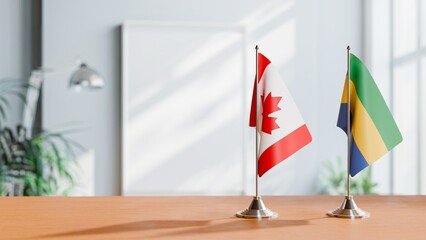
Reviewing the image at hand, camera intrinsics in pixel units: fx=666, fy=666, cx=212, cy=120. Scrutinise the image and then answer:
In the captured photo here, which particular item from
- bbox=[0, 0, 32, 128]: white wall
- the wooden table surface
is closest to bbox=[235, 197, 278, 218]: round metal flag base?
the wooden table surface

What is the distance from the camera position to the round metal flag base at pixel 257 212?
1.47 metres

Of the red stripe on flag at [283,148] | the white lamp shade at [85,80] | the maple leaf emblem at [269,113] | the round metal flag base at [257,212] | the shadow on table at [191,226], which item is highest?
the white lamp shade at [85,80]

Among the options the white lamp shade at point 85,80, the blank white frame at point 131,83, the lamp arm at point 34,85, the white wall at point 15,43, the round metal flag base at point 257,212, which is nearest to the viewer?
the round metal flag base at point 257,212

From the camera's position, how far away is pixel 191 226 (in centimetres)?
137

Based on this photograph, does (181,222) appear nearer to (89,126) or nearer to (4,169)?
(4,169)

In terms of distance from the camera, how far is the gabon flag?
154 centimetres

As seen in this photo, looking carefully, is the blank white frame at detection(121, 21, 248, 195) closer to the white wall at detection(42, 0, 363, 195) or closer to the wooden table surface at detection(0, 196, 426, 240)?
the white wall at detection(42, 0, 363, 195)

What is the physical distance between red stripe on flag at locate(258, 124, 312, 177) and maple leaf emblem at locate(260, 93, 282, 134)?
0.04m

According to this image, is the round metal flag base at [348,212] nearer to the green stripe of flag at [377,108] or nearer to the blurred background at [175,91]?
the green stripe of flag at [377,108]

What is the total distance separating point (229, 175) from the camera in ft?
18.8

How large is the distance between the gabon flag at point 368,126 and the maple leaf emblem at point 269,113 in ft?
0.57

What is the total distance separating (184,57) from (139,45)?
1.29 feet

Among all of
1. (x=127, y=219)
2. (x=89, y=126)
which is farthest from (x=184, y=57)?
(x=127, y=219)

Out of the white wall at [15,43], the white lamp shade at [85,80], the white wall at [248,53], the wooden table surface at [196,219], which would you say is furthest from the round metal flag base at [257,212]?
the white wall at [248,53]
